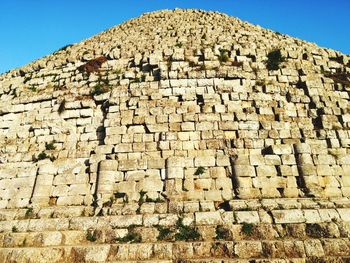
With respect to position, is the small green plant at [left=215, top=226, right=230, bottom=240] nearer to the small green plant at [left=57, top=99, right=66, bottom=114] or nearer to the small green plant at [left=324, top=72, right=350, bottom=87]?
the small green plant at [left=57, top=99, right=66, bottom=114]

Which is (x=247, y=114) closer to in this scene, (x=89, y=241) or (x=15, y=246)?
(x=89, y=241)

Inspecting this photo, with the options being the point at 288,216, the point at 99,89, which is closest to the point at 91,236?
the point at 288,216

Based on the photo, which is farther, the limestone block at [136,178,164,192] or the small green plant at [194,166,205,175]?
the small green plant at [194,166,205,175]

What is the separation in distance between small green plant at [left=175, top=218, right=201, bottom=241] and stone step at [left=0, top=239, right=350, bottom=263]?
25cm

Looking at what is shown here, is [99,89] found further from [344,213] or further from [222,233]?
[344,213]

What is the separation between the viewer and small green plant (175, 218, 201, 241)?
719 cm

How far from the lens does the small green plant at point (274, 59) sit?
12.0 m

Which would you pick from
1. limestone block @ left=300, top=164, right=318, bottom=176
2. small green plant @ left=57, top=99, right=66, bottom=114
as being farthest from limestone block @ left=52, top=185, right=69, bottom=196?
limestone block @ left=300, top=164, right=318, bottom=176

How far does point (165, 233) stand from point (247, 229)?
6.87 feet

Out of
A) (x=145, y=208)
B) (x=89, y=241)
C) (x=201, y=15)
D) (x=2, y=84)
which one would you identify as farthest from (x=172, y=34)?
(x=89, y=241)

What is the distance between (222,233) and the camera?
7215 mm

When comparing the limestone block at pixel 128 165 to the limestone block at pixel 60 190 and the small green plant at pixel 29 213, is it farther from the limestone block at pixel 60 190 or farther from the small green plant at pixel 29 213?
the small green plant at pixel 29 213

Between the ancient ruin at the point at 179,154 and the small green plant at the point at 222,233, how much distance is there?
3 cm

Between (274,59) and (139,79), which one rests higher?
(274,59)
